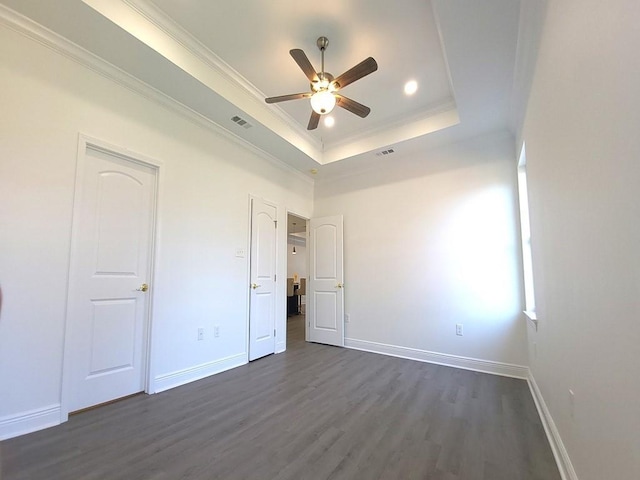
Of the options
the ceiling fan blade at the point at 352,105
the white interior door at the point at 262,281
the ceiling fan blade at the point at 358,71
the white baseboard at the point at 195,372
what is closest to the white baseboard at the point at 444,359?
the white interior door at the point at 262,281

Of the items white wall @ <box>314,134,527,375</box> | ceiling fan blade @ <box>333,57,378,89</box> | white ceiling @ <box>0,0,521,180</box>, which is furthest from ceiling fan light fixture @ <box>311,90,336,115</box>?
white wall @ <box>314,134,527,375</box>

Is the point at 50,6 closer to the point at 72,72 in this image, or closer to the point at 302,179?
the point at 72,72

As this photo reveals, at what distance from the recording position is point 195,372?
324 centimetres

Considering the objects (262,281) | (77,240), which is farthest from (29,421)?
(262,281)

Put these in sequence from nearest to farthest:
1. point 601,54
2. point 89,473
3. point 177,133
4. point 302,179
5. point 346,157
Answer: point 601,54 → point 89,473 → point 177,133 → point 346,157 → point 302,179

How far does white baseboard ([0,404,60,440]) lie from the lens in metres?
2.00

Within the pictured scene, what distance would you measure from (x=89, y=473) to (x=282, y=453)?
1114 millimetres

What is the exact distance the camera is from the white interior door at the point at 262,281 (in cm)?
402

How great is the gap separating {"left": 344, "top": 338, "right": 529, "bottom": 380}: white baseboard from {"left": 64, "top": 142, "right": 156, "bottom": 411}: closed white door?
300 cm

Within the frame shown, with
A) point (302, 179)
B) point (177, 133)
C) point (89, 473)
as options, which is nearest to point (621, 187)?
point (89, 473)

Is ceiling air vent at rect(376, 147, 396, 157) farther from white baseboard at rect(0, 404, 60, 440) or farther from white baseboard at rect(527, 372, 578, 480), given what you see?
white baseboard at rect(0, 404, 60, 440)

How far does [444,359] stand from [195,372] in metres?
3.10

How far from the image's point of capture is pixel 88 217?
2527mm

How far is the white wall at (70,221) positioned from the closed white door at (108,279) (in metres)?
0.10
